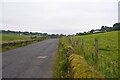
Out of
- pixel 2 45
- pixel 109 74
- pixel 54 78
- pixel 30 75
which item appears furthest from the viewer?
pixel 2 45

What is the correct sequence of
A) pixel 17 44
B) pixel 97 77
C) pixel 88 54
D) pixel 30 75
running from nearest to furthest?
1. pixel 97 77
2. pixel 30 75
3. pixel 88 54
4. pixel 17 44

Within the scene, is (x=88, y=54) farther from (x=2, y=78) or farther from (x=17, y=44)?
(x=17, y=44)

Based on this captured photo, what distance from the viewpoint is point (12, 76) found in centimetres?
1386

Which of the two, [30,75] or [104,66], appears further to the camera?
[30,75]

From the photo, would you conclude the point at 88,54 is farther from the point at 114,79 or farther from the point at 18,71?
the point at 114,79

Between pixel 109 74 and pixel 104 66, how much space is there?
1.43 m

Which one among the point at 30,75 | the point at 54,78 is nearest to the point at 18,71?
the point at 30,75

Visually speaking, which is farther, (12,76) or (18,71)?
(18,71)

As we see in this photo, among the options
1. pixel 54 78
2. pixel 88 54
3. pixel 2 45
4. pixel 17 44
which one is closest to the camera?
pixel 54 78

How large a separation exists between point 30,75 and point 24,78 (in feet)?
3.21

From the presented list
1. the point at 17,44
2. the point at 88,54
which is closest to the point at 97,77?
the point at 88,54

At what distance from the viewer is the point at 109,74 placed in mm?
9484

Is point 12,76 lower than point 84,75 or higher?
lower

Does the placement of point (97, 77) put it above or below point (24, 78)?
above
